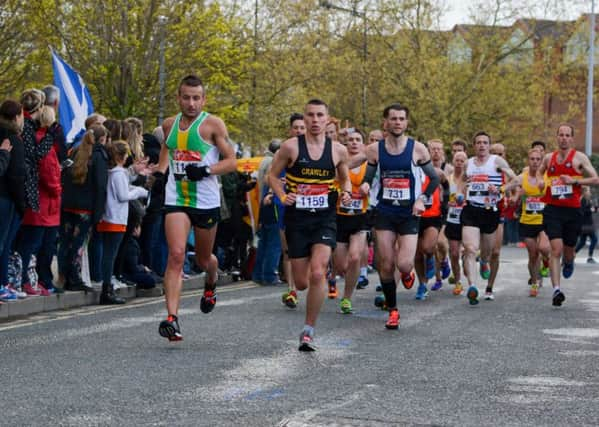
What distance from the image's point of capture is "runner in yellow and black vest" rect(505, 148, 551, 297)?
641 inches

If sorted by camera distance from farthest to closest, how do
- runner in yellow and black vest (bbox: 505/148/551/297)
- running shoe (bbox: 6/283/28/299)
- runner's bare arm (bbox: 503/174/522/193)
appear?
1. runner in yellow and black vest (bbox: 505/148/551/297)
2. runner's bare arm (bbox: 503/174/522/193)
3. running shoe (bbox: 6/283/28/299)

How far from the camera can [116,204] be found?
13.2 metres

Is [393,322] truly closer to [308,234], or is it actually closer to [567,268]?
[308,234]

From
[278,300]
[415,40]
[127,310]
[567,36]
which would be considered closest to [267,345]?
[127,310]

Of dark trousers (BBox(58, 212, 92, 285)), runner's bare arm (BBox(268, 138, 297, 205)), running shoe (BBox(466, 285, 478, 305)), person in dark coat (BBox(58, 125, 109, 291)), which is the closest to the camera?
runner's bare arm (BBox(268, 138, 297, 205))

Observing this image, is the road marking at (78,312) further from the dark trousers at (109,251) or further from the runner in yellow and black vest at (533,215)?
the runner in yellow and black vest at (533,215)

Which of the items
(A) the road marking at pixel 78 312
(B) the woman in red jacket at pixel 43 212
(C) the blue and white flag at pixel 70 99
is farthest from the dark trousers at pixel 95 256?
(C) the blue and white flag at pixel 70 99

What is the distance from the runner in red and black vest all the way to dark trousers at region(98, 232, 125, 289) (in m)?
4.95

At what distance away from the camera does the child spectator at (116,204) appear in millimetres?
13117

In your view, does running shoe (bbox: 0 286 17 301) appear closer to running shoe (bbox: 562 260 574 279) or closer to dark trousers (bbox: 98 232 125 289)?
dark trousers (bbox: 98 232 125 289)

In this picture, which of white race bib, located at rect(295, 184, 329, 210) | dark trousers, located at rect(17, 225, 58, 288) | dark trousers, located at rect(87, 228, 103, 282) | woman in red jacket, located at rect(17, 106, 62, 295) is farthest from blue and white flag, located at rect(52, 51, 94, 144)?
white race bib, located at rect(295, 184, 329, 210)

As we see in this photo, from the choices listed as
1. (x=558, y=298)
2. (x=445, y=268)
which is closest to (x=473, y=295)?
(x=558, y=298)

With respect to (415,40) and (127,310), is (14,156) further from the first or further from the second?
(415,40)

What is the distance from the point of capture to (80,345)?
30.6 feet
